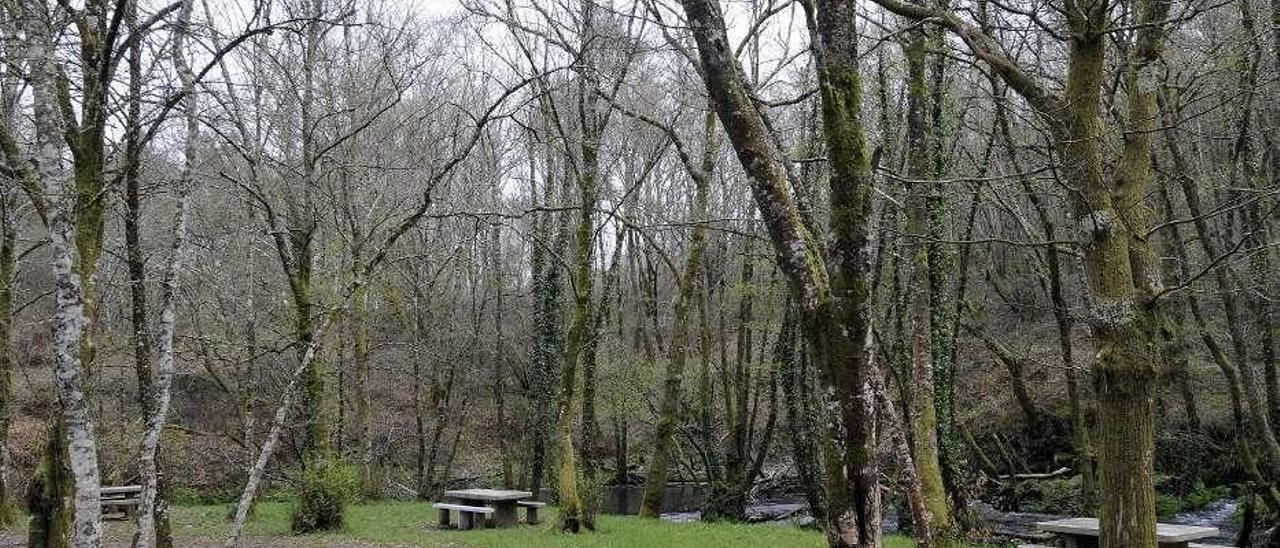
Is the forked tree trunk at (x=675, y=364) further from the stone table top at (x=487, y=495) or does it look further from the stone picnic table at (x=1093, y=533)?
the stone picnic table at (x=1093, y=533)

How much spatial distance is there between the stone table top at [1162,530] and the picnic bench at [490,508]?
809 cm

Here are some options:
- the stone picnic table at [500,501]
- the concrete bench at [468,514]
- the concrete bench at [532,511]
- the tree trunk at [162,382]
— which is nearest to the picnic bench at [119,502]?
the concrete bench at [468,514]

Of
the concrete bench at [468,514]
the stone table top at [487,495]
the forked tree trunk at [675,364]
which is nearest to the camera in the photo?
the concrete bench at [468,514]

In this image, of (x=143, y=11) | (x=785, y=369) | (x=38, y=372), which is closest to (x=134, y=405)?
(x=38, y=372)

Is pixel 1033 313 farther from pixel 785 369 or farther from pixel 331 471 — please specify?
pixel 331 471

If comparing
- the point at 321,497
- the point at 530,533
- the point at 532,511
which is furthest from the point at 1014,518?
the point at 321,497

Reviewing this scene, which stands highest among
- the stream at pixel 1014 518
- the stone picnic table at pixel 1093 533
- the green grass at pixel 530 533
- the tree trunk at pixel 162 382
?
the tree trunk at pixel 162 382

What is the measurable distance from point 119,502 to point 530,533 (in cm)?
741

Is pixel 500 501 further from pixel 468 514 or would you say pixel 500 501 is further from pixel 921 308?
pixel 921 308

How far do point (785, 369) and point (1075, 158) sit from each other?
10.9 meters

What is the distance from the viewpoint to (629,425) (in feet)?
78.3

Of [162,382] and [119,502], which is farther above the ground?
[162,382]

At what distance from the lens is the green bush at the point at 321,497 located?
13359mm

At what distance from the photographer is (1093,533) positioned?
9.98 metres
